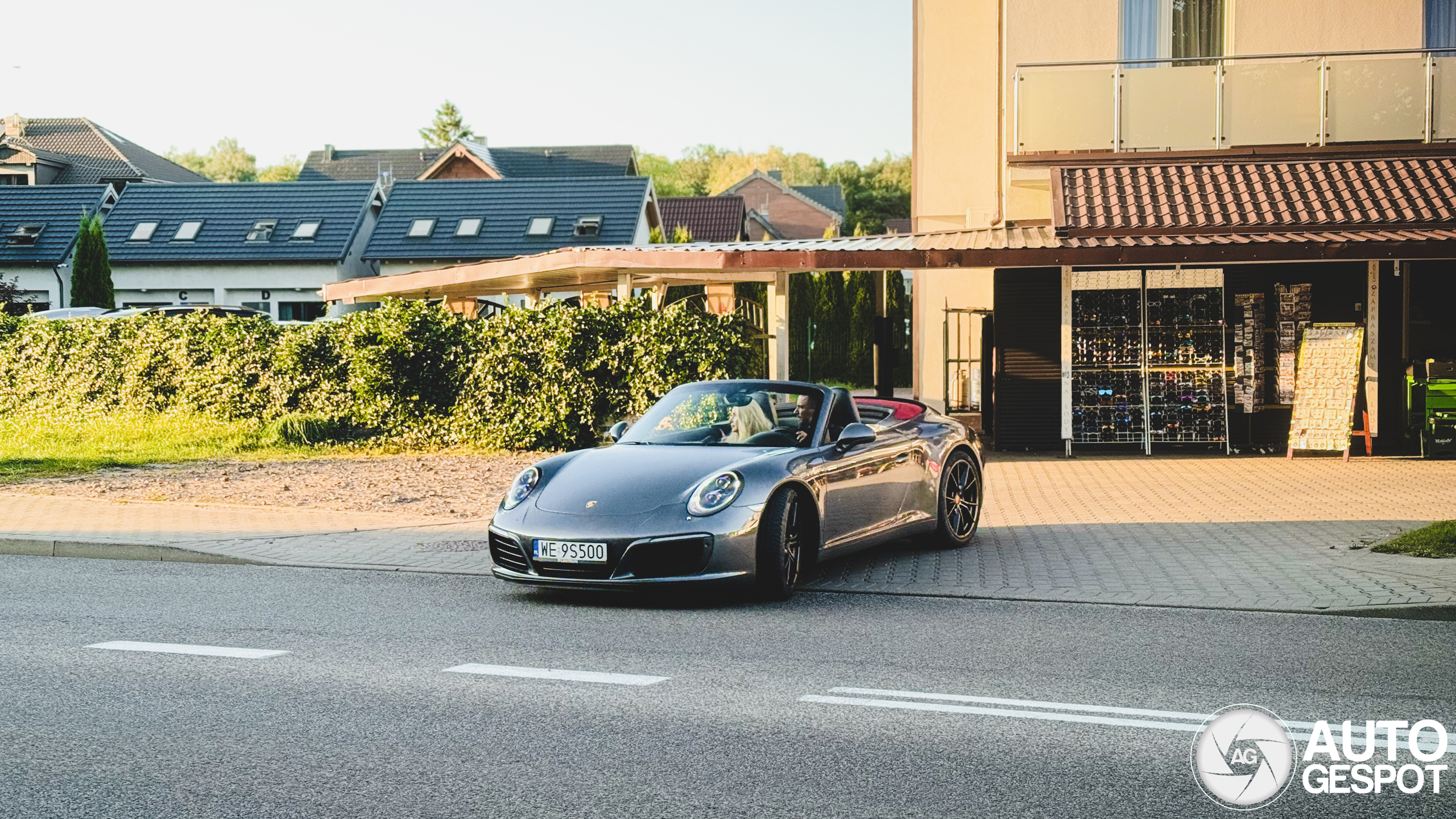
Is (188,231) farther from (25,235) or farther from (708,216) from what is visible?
(708,216)

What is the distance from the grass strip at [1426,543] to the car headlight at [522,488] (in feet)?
18.2

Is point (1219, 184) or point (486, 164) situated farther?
point (486, 164)

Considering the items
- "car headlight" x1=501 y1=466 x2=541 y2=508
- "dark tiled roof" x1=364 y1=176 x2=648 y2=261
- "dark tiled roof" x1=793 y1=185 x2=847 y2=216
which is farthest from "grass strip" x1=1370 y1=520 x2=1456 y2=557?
"dark tiled roof" x1=793 y1=185 x2=847 y2=216

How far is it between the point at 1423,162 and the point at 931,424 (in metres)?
11.0

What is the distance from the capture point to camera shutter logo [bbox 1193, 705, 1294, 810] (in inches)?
180

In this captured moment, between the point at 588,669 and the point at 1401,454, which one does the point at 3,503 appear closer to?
the point at 588,669

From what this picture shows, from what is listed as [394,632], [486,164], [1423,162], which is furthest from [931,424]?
[486,164]

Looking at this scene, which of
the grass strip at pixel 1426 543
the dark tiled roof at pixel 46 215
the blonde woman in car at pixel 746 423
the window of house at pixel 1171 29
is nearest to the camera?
the blonde woman in car at pixel 746 423

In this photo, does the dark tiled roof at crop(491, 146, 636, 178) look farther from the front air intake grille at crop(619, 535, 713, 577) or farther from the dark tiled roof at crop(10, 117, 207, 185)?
the front air intake grille at crop(619, 535, 713, 577)

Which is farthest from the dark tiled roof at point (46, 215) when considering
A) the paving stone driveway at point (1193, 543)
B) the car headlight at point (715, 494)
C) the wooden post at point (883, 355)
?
the car headlight at point (715, 494)

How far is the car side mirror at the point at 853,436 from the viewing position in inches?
355

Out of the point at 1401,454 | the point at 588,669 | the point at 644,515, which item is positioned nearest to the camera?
the point at 588,669

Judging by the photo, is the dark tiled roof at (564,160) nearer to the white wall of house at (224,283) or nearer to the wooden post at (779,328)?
the white wall of house at (224,283)

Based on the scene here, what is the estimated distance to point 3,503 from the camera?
43.3 ft
